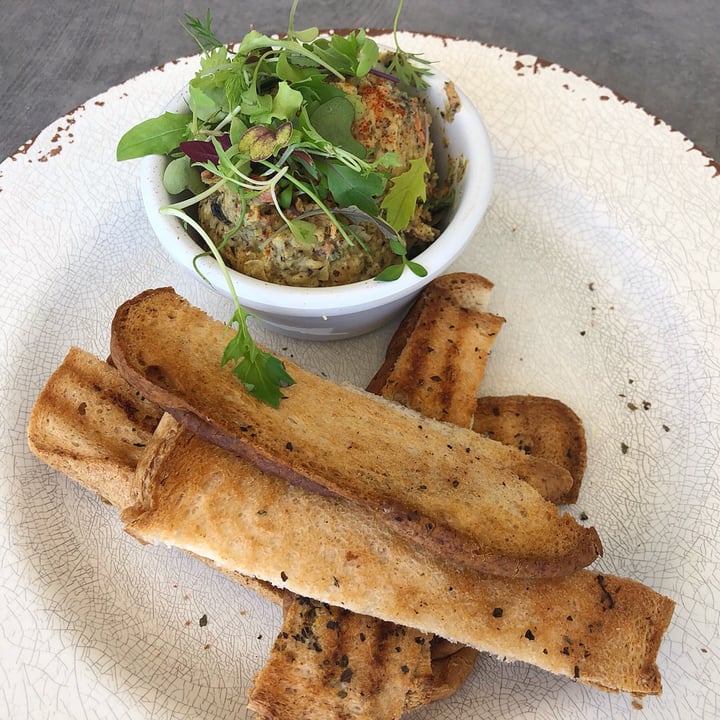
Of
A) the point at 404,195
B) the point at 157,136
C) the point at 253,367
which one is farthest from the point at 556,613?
the point at 157,136

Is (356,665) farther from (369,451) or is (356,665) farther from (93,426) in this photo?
(93,426)

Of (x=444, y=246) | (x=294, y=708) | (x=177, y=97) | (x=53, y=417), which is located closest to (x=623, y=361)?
(x=444, y=246)

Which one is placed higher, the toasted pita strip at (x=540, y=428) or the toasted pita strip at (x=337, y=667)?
the toasted pita strip at (x=540, y=428)

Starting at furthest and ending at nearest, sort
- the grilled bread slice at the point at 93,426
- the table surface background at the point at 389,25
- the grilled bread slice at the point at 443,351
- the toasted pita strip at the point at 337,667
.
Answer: the table surface background at the point at 389,25
the grilled bread slice at the point at 443,351
the grilled bread slice at the point at 93,426
the toasted pita strip at the point at 337,667

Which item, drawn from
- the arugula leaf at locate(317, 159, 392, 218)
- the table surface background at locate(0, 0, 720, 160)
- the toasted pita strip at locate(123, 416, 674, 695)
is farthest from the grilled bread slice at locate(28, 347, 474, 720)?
the table surface background at locate(0, 0, 720, 160)

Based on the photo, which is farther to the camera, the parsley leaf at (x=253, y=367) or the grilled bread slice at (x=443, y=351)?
the grilled bread slice at (x=443, y=351)

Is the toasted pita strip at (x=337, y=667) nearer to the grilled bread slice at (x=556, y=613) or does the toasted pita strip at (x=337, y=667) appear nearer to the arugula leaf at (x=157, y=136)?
the grilled bread slice at (x=556, y=613)

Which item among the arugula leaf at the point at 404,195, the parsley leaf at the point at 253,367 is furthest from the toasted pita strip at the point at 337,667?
the arugula leaf at the point at 404,195
